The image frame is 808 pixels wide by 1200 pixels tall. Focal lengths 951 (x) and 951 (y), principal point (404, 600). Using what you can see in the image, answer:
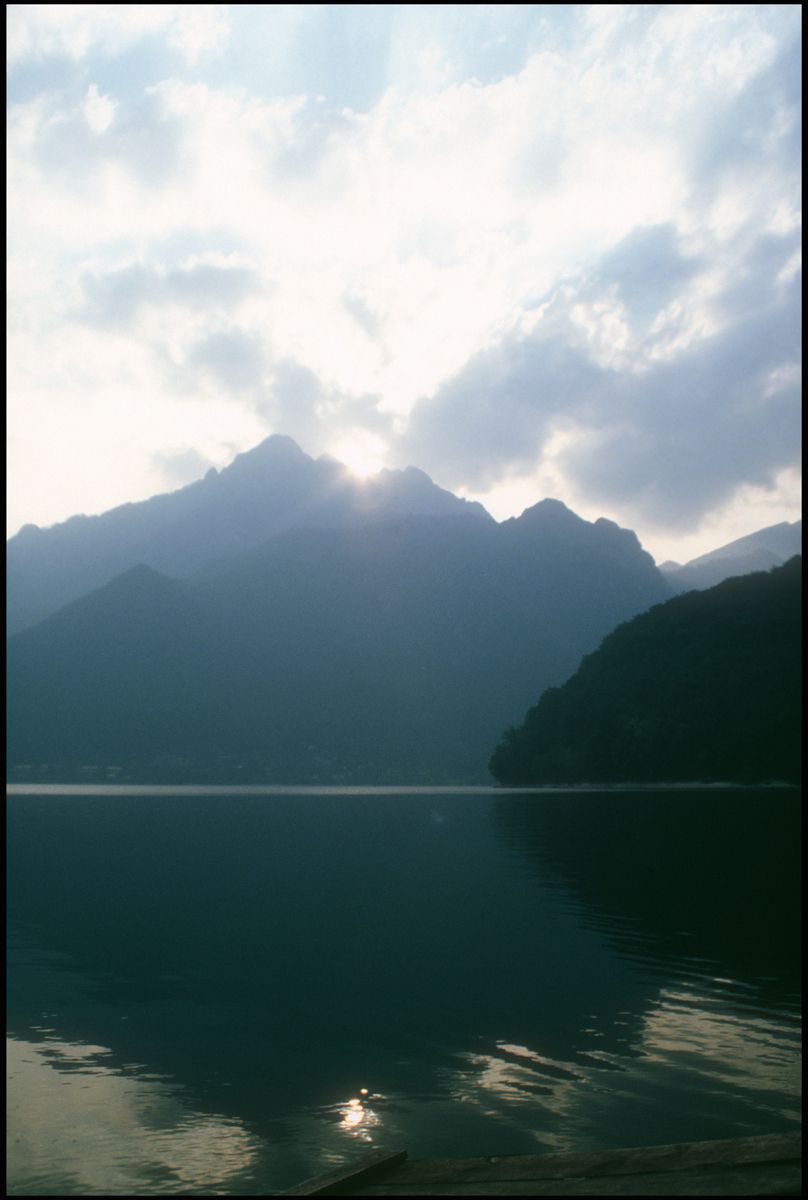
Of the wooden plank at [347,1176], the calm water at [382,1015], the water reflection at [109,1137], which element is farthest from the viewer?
the calm water at [382,1015]

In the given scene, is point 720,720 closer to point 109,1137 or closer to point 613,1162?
point 109,1137

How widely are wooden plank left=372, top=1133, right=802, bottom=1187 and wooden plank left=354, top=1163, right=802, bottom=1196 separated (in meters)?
0.13

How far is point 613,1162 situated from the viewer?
11.8 meters

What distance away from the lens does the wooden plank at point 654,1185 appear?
34.9 feet

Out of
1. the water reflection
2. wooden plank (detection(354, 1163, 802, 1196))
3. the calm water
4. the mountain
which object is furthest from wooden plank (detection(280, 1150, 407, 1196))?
the mountain

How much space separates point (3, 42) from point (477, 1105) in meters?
21.9

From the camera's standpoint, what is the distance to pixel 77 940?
132 ft

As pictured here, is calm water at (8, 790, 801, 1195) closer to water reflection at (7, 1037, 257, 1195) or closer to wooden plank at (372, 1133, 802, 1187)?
water reflection at (7, 1037, 257, 1195)

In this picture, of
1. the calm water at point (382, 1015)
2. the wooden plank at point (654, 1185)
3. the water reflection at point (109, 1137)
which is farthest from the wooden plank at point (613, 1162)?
the water reflection at point (109, 1137)

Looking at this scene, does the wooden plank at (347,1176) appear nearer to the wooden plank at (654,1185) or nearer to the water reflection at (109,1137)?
the wooden plank at (654,1185)

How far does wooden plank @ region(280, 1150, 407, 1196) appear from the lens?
11.3 meters

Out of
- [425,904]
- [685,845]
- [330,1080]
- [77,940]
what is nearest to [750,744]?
[685,845]

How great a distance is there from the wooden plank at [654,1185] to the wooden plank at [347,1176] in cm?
16

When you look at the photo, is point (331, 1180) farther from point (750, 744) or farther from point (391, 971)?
point (750, 744)
